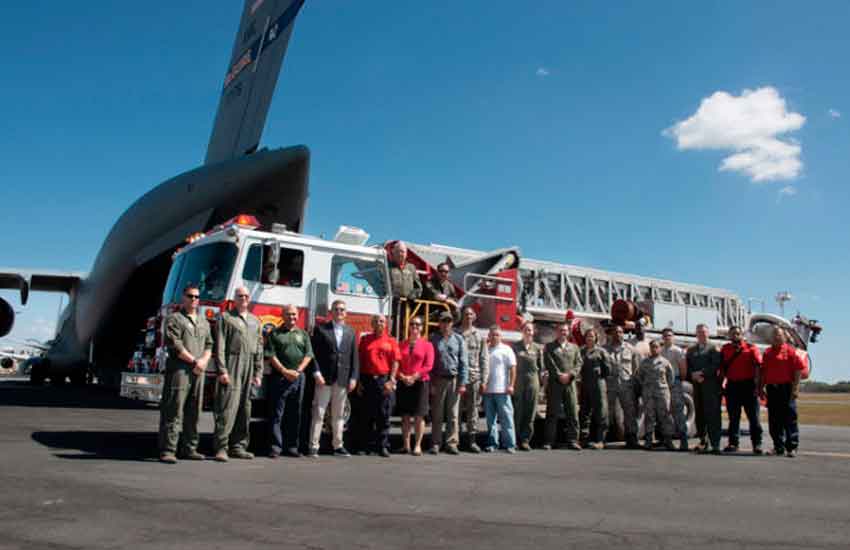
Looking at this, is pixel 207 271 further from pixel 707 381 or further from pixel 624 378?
pixel 707 381

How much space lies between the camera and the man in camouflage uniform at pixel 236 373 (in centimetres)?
756

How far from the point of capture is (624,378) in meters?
10.7

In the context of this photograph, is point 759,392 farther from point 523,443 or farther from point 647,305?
point 523,443

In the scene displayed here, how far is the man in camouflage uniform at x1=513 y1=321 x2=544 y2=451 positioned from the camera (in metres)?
10.1

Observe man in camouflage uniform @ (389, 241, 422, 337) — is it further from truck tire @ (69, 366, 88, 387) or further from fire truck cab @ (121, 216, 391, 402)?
truck tire @ (69, 366, 88, 387)

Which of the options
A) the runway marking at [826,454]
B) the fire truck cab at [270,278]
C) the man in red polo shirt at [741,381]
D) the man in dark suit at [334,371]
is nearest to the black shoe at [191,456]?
the fire truck cab at [270,278]

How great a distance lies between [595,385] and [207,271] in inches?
232

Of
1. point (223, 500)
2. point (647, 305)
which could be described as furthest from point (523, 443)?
point (223, 500)

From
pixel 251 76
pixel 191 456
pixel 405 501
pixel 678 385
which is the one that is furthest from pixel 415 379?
pixel 251 76

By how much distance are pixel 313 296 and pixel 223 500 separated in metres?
4.26

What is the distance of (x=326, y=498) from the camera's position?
5590 mm

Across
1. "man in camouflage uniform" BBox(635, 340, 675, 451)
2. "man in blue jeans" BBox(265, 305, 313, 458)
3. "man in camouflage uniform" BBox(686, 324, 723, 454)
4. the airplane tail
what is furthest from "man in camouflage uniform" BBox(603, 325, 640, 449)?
the airplane tail

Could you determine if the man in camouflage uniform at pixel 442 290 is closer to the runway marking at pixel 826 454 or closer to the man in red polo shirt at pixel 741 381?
the man in red polo shirt at pixel 741 381

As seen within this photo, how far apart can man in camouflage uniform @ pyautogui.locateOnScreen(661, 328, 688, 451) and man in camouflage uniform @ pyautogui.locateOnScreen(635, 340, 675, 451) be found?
196mm
